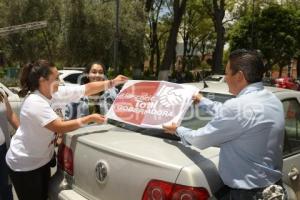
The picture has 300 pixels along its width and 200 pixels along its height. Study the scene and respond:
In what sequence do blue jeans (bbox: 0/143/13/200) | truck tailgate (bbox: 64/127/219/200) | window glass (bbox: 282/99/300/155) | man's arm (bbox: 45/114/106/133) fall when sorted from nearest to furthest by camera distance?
truck tailgate (bbox: 64/127/219/200) → man's arm (bbox: 45/114/106/133) → window glass (bbox: 282/99/300/155) → blue jeans (bbox: 0/143/13/200)

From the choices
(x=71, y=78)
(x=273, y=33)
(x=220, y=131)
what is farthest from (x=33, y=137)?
(x=273, y=33)

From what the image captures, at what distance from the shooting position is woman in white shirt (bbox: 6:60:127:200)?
336 centimetres

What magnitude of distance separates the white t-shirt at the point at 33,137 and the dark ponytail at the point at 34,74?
0.08m

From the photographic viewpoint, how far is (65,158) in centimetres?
362

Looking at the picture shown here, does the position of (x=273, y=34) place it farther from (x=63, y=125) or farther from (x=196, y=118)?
(x=63, y=125)

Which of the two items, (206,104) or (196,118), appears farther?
(196,118)

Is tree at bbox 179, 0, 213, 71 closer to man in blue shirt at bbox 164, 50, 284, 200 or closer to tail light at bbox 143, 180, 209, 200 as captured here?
man in blue shirt at bbox 164, 50, 284, 200

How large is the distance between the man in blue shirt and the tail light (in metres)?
0.19

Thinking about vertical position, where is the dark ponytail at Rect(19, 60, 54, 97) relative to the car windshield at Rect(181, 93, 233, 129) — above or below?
above

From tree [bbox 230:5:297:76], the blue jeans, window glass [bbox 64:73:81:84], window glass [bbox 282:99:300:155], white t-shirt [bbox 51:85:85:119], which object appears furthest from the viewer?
tree [bbox 230:5:297:76]

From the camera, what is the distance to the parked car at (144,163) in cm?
266

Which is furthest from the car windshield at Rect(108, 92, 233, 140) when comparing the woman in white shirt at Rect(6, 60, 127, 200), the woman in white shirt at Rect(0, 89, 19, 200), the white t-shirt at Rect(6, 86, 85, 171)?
the woman in white shirt at Rect(0, 89, 19, 200)

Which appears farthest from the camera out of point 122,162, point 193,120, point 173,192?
point 193,120

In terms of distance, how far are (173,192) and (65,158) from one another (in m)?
1.28
